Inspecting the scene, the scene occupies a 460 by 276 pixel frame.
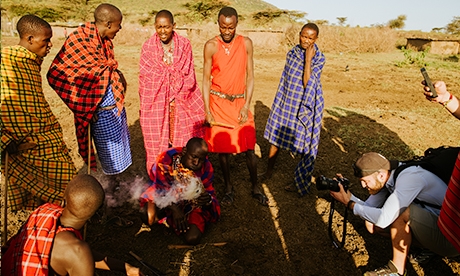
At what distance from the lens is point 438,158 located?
2.54 meters

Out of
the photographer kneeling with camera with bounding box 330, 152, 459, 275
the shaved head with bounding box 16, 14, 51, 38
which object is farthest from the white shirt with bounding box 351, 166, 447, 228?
the shaved head with bounding box 16, 14, 51, 38

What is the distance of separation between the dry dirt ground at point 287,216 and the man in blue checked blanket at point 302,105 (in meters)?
0.47

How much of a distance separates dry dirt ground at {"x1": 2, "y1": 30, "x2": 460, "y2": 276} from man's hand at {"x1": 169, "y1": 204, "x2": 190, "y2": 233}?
0.21 m

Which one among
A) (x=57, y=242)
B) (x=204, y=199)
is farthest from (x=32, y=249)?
(x=204, y=199)

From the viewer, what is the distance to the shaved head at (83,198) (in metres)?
1.81

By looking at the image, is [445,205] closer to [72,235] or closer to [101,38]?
[72,235]

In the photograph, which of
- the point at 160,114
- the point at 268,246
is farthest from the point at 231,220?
the point at 160,114

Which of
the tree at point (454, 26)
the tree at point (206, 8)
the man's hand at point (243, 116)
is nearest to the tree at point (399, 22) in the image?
the tree at point (454, 26)

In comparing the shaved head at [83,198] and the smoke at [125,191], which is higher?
the shaved head at [83,198]

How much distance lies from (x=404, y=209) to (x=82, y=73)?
298cm

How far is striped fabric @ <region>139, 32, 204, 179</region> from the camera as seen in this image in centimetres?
349

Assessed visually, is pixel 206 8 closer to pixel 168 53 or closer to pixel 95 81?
pixel 168 53

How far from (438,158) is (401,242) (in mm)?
726

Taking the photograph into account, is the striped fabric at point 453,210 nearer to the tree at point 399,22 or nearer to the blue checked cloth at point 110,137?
the blue checked cloth at point 110,137
